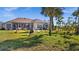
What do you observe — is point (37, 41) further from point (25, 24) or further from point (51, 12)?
point (51, 12)

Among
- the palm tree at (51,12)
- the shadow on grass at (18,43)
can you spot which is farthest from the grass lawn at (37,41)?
the palm tree at (51,12)

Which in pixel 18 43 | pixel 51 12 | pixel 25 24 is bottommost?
pixel 18 43

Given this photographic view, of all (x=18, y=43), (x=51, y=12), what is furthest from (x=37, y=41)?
(x=51, y=12)

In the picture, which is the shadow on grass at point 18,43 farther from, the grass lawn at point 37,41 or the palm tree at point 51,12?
the palm tree at point 51,12

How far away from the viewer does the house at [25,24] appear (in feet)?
8.75

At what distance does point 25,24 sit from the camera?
2.69 m

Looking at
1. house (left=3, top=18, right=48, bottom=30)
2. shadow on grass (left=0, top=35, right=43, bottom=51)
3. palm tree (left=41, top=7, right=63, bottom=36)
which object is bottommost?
shadow on grass (left=0, top=35, right=43, bottom=51)

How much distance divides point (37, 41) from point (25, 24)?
0.22 m

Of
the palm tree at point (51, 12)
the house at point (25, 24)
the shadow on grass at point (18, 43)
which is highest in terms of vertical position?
the palm tree at point (51, 12)

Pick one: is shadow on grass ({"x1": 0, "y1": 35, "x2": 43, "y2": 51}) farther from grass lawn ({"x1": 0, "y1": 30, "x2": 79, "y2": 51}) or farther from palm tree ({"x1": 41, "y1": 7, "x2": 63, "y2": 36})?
palm tree ({"x1": 41, "y1": 7, "x2": 63, "y2": 36})

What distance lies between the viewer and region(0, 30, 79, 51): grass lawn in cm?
266

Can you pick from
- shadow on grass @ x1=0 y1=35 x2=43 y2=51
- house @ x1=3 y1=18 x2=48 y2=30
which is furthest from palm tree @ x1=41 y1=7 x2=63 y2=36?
shadow on grass @ x1=0 y1=35 x2=43 y2=51
